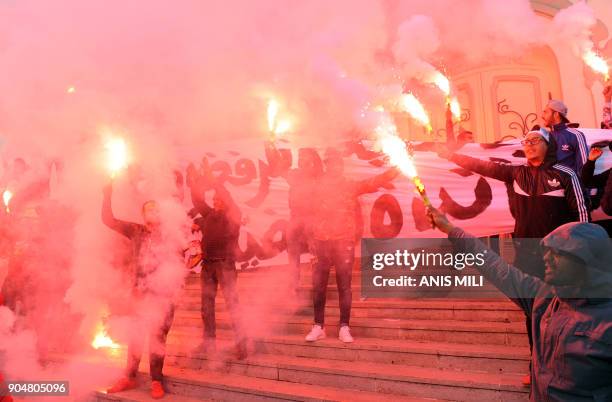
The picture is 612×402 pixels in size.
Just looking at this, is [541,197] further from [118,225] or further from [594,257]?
[118,225]

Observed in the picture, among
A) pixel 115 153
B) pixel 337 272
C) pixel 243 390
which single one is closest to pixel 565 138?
pixel 337 272

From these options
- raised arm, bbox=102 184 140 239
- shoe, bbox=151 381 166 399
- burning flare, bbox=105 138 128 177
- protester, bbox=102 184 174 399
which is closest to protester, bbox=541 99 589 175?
protester, bbox=102 184 174 399

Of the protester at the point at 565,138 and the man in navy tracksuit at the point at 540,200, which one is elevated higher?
the protester at the point at 565,138

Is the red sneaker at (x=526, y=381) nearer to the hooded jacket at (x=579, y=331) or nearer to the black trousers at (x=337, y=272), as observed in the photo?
the hooded jacket at (x=579, y=331)

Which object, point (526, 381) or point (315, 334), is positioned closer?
point (526, 381)

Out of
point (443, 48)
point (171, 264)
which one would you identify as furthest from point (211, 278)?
point (443, 48)

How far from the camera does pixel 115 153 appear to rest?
221 inches

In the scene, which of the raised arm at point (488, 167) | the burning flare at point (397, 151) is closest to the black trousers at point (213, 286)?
the burning flare at point (397, 151)

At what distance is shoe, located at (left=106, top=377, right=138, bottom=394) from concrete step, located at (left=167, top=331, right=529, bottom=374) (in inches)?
25.5

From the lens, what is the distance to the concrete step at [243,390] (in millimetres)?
4121

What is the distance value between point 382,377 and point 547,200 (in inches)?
84.7

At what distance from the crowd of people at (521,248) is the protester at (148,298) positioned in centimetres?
1

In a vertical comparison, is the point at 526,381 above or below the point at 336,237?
below

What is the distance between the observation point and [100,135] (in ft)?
19.4
